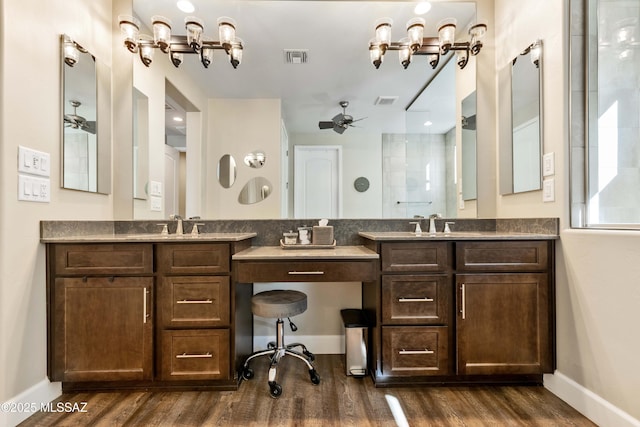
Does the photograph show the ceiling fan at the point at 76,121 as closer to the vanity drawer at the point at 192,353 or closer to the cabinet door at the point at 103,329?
the cabinet door at the point at 103,329

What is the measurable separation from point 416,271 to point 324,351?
1002 mm

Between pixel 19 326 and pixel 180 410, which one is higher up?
pixel 19 326

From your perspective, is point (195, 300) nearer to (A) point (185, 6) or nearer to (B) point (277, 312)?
(B) point (277, 312)

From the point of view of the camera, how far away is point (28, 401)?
4.72 feet

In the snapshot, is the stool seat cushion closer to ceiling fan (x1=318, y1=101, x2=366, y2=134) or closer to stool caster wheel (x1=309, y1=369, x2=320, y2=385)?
stool caster wheel (x1=309, y1=369, x2=320, y2=385)

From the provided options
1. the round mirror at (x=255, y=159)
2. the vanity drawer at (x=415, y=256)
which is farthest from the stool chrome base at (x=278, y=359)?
the round mirror at (x=255, y=159)

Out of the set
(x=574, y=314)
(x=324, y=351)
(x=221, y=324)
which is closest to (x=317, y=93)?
(x=221, y=324)

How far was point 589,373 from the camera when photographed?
4.70 feet

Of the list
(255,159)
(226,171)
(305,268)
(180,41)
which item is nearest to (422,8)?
(255,159)

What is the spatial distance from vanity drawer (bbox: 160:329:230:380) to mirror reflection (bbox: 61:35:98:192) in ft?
3.63

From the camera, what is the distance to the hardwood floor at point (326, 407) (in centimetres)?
139

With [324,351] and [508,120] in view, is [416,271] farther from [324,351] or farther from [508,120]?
[508,120]

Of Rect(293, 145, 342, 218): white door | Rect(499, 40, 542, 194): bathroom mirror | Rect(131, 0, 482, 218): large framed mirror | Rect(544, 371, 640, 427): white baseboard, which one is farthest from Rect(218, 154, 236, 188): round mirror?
Rect(544, 371, 640, 427): white baseboard

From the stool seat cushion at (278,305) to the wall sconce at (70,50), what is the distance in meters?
1.79
